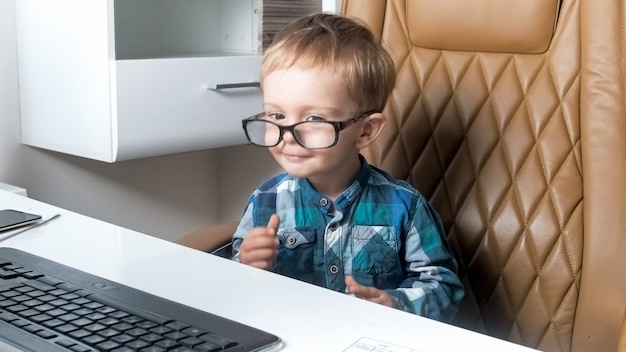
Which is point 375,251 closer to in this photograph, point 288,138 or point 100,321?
point 288,138

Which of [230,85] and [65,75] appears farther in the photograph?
[230,85]

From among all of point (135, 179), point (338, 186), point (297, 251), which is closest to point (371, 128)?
point (338, 186)

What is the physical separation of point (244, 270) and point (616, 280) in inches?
19.3

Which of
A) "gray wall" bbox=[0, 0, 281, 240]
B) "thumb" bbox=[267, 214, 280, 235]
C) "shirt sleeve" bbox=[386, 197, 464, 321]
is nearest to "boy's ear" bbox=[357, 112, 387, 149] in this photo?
"shirt sleeve" bbox=[386, 197, 464, 321]

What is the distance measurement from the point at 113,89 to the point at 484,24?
26.1 inches

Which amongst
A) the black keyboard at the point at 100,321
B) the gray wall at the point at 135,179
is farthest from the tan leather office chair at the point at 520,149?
the gray wall at the point at 135,179

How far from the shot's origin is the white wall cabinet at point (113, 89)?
142cm

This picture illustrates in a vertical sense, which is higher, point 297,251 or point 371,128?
point 371,128

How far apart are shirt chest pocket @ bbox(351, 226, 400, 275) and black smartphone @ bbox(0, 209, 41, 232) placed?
1.32 ft

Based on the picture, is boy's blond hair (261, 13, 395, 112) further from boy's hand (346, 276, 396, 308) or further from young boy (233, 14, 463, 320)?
boy's hand (346, 276, 396, 308)

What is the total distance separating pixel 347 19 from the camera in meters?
1.11

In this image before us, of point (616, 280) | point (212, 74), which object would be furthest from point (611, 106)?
point (212, 74)

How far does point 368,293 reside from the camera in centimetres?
87

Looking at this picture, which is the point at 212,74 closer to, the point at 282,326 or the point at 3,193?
the point at 3,193
